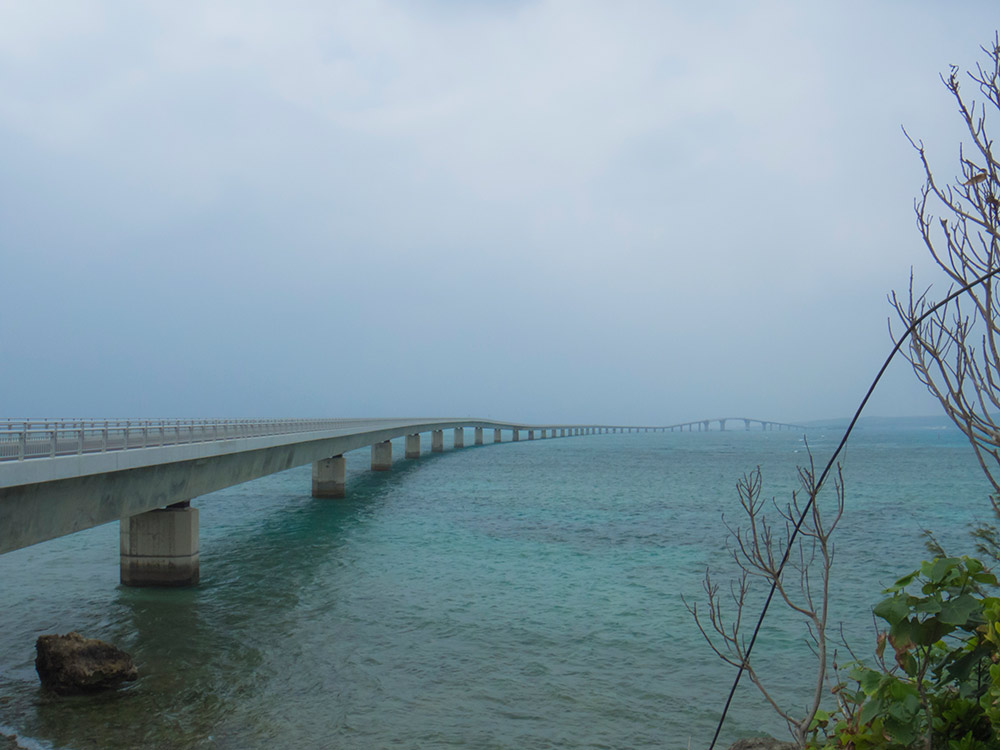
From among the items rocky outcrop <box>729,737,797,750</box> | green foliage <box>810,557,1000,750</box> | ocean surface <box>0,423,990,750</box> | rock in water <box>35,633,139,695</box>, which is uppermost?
green foliage <box>810,557,1000,750</box>

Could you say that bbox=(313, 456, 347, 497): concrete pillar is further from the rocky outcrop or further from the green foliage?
the green foliage

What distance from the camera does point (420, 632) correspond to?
1947 cm

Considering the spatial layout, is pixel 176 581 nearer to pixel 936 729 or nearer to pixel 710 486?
pixel 936 729

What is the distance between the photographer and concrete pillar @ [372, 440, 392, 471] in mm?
81688

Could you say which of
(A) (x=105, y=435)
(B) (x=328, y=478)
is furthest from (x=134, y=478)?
(B) (x=328, y=478)

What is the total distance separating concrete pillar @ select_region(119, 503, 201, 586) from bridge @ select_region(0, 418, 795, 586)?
0.03 metres

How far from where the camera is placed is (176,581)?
23.9 m

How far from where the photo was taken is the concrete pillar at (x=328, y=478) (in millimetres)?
53656

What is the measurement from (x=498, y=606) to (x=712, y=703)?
28.5 ft

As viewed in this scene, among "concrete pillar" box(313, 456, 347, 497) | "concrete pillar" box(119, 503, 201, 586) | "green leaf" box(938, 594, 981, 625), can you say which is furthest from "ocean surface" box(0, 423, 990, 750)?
"concrete pillar" box(313, 456, 347, 497)

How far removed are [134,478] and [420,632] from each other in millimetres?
8765

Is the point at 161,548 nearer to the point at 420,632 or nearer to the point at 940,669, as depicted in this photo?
the point at 420,632

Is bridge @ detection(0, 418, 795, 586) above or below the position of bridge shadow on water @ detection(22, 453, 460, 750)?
above

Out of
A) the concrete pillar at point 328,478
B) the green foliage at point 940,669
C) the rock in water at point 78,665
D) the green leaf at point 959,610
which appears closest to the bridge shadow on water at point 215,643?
the rock in water at point 78,665
